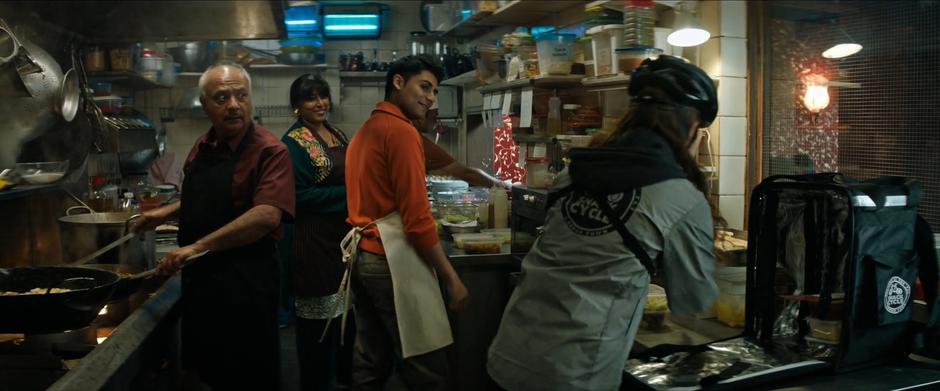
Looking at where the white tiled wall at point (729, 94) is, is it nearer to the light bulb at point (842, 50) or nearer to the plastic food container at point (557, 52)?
the light bulb at point (842, 50)

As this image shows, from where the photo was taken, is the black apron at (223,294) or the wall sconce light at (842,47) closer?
the black apron at (223,294)

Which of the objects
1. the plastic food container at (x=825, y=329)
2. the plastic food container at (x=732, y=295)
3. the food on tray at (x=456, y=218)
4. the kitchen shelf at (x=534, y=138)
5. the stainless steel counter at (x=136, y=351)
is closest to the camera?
the stainless steel counter at (x=136, y=351)

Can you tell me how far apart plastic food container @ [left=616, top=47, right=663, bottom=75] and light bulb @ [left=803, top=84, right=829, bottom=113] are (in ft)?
1.93

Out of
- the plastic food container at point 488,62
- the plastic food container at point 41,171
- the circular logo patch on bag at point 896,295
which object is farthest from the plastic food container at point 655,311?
the plastic food container at point 488,62

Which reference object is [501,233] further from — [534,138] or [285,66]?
[285,66]

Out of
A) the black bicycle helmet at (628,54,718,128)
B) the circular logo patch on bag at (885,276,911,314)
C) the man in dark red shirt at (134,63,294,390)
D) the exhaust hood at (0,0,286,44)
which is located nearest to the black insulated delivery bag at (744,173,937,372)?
the circular logo patch on bag at (885,276,911,314)

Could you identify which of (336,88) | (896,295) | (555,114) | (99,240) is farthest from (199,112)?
(896,295)

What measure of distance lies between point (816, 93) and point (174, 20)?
3246 millimetres

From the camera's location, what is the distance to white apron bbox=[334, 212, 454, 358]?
2738 millimetres

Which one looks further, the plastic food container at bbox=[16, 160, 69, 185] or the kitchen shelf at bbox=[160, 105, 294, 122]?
the kitchen shelf at bbox=[160, 105, 294, 122]

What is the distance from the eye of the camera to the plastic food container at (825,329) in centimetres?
201

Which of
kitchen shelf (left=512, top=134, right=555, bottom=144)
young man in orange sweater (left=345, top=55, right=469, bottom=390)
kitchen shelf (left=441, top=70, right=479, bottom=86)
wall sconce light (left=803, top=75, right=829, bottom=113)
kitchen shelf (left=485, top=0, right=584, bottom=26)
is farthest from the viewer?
kitchen shelf (left=441, top=70, right=479, bottom=86)

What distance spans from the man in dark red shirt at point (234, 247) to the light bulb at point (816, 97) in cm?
199

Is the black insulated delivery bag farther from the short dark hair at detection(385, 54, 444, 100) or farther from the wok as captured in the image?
the wok
